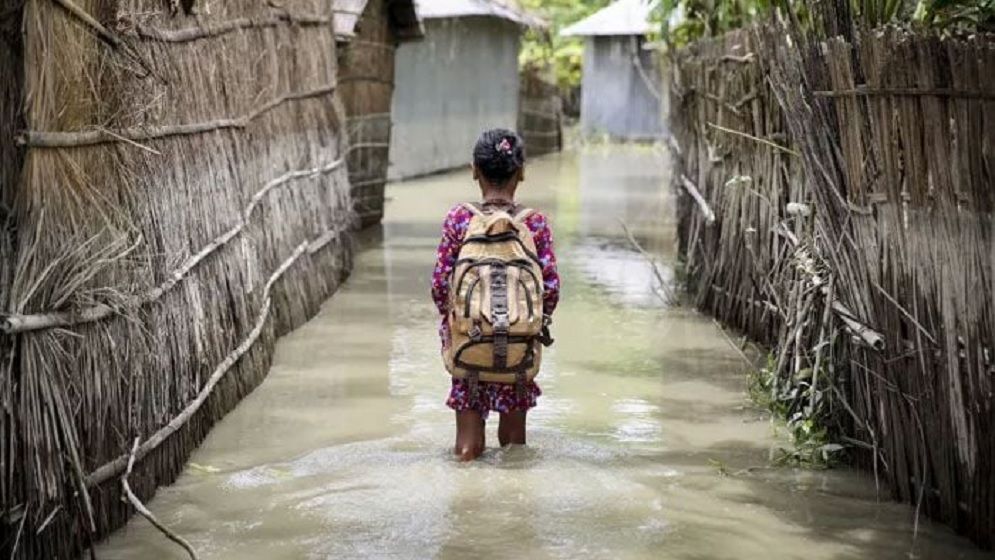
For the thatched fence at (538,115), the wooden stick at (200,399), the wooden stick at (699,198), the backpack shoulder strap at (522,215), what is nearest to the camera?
the wooden stick at (200,399)

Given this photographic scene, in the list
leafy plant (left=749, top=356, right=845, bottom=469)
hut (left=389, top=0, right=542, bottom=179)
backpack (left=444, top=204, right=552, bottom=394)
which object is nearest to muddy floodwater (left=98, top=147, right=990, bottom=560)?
leafy plant (left=749, top=356, right=845, bottom=469)

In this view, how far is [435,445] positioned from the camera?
6.58 m

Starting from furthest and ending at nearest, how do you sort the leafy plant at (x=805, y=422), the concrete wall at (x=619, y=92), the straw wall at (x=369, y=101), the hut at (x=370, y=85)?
the concrete wall at (x=619, y=92)
the straw wall at (x=369, y=101)
the hut at (x=370, y=85)
the leafy plant at (x=805, y=422)

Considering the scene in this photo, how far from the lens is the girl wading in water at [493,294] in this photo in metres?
5.72

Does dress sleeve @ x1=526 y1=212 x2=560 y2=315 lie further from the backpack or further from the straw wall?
the straw wall

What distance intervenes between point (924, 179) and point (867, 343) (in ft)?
2.50

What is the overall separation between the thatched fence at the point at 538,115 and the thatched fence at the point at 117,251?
19042mm

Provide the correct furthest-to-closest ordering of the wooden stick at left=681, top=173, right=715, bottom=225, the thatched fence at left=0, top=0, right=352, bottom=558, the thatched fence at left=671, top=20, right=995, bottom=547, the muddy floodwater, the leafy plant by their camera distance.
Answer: the wooden stick at left=681, top=173, right=715, bottom=225, the leafy plant, the muddy floodwater, the thatched fence at left=671, top=20, right=995, bottom=547, the thatched fence at left=0, top=0, right=352, bottom=558

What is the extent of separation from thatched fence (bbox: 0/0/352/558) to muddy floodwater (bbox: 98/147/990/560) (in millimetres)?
296

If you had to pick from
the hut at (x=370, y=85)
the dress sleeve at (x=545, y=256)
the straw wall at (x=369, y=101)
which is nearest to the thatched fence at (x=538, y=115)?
the hut at (x=370, y=85)

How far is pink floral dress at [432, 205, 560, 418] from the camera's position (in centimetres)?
595

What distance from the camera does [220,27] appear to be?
24.9ft

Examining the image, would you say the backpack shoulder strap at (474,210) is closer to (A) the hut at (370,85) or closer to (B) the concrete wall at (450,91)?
(A) the hut at (370,85)

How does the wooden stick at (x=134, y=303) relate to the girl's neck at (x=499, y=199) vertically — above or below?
below
